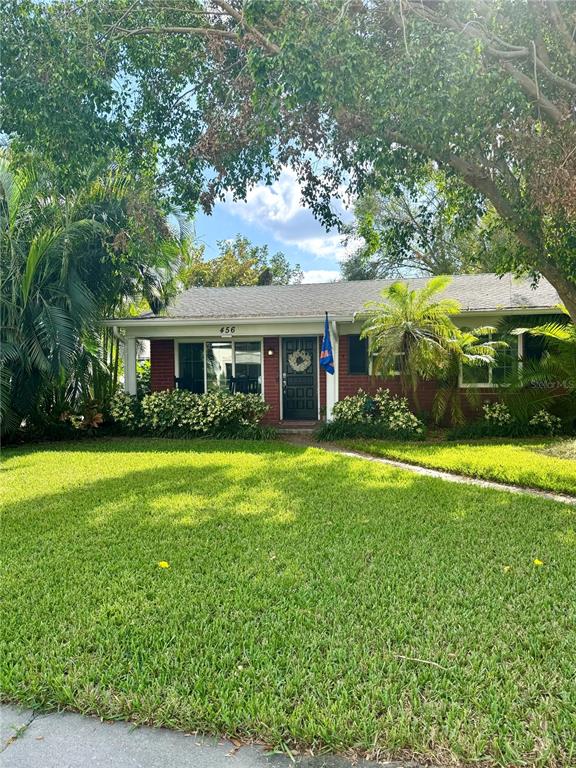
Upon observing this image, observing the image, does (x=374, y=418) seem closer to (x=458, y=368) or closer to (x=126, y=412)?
(x=458, y=368)

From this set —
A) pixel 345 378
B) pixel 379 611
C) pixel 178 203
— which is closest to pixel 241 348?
pixel 345 378

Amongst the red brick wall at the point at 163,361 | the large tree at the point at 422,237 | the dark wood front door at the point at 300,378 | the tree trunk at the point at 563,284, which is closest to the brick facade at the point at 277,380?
the red brick wall at the point at 163,361

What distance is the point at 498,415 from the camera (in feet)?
36.3

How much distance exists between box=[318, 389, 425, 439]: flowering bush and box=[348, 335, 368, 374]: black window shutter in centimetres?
127

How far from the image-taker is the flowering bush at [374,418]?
10664mm

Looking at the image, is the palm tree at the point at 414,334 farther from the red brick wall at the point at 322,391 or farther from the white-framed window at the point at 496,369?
the red brick wall at the point at 322,391

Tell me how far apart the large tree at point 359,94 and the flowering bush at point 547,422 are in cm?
422

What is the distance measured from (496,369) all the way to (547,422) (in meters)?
1.78

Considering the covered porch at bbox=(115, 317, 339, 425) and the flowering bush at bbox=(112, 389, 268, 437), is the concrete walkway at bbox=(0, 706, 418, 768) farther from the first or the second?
the covered porch at bbox=(115, 317, 339, 425)

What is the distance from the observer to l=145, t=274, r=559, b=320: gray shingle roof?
1178 cm

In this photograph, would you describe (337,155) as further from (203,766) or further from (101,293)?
(203,766)

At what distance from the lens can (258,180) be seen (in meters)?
7.98

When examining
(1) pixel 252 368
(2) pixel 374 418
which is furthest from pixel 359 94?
(1) pixel 252 368

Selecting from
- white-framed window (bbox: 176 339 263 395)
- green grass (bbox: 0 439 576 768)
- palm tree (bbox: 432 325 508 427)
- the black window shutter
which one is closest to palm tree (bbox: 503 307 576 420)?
palm tree (bbox: 432 325 508 427)
